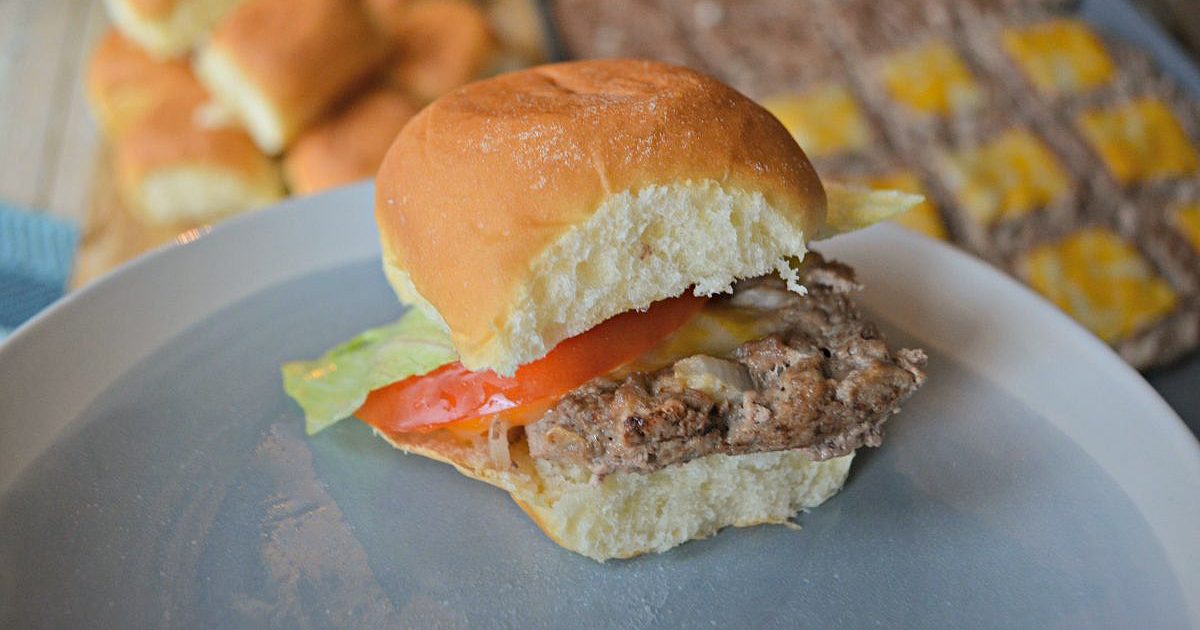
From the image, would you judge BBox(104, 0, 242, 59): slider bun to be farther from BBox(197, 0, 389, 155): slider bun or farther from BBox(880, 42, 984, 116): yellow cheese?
BBox(880, 42, 984, 116): yellow cheese

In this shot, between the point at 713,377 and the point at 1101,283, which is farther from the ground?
the point at 713,377

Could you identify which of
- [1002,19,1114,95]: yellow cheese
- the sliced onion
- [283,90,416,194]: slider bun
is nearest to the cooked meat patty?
the sliced onion

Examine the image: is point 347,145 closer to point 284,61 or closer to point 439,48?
point 284,61

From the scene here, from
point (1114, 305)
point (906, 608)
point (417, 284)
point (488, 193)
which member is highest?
point (488, 193)

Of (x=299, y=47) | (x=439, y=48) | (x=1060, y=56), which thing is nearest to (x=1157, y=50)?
(x=1060, y=56)

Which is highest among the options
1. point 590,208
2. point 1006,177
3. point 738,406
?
point 590,208

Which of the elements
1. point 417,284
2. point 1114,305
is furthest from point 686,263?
point 1114,305

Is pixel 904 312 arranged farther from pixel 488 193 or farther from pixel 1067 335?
pixel 488 193
